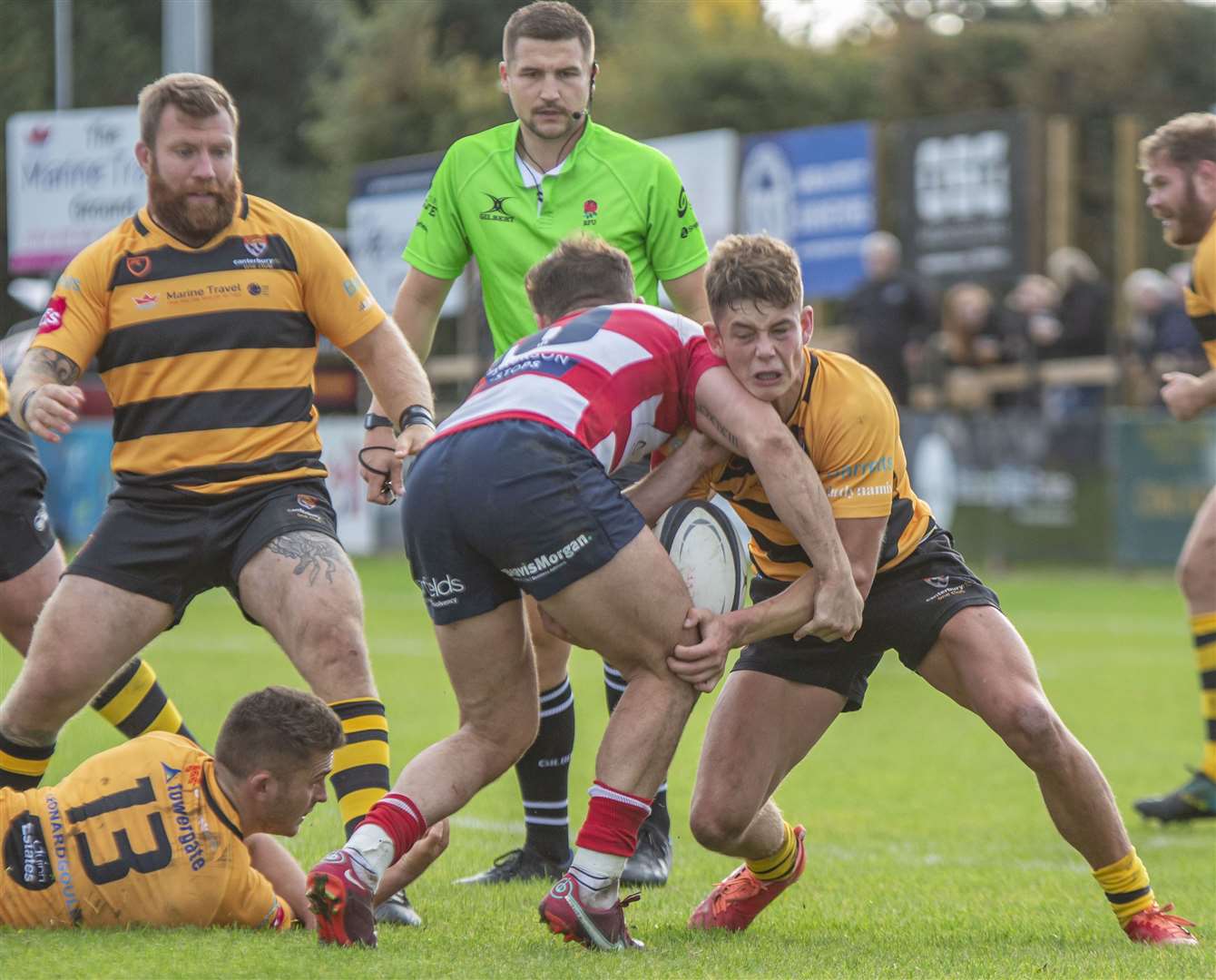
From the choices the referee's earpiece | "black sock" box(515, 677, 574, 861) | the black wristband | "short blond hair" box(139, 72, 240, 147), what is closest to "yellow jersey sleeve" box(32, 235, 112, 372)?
"short blond hair" box(139, 72, 240, 147)

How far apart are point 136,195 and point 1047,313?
366 inches

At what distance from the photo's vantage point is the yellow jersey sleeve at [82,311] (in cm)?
545

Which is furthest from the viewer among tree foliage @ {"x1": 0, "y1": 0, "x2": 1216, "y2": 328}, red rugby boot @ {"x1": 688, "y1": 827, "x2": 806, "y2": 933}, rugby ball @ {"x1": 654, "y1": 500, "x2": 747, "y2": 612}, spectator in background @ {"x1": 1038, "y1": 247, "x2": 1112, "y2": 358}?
tree foliage @ {"x1": 0, "y1": 0, "x2": 1216, "y2": 328}

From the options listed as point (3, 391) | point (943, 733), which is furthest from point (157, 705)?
point (943, 733)

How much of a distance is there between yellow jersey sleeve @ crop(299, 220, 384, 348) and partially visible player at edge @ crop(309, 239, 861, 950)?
807mm

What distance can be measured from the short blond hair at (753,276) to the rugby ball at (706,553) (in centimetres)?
57

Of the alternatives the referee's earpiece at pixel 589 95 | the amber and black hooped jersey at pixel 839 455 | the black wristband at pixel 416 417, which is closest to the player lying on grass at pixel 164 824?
the black wristband at pixel 416 417

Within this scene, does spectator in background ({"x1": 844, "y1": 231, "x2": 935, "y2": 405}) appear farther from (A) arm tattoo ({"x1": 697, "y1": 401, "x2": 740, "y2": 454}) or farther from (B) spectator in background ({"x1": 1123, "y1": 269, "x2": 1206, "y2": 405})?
(A) arm tattoo ({"x1": 697, "y1": 401, "x2": 740, "y2": 454})

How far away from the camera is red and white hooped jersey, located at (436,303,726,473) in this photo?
479cm

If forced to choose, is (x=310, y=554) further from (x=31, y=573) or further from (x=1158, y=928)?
(x=1158, y=928)

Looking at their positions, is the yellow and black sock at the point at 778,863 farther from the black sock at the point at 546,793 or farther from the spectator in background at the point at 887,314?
the spectator in background at the point at 887,314

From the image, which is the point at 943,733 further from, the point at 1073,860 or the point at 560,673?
the point at 560,673

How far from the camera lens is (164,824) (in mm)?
4793

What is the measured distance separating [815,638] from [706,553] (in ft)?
1.72
